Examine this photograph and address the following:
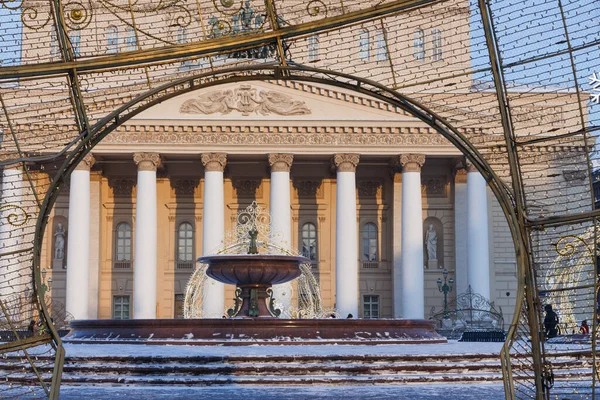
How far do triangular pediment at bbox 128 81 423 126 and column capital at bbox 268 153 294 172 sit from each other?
1.61 metres

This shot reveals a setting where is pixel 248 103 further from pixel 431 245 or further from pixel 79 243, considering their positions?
pixel 431 245

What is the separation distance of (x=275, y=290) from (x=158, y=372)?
104 feet

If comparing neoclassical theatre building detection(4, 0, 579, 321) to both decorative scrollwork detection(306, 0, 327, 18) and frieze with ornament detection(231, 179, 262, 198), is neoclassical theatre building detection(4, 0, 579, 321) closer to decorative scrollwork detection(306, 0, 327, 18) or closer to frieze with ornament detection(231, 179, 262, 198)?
frieze with ornament detection(231, 179, 262, 198)

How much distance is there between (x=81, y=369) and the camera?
13898mm

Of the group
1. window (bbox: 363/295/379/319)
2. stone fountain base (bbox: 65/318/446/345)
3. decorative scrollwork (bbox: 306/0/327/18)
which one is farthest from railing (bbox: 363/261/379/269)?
decorative scrollwork (bbox: 306/0/327/18)

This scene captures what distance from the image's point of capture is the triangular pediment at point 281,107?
156 ft

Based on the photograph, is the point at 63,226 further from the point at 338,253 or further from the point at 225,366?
the point at 225,366

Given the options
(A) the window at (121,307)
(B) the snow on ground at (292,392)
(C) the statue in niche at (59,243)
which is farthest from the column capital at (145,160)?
(B) the snow on ground at (292,392)

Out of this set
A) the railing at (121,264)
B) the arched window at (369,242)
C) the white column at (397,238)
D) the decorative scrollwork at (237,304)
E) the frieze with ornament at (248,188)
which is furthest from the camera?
the arched window at (369,242)

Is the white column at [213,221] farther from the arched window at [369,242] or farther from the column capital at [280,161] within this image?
the arched window at [369,242]

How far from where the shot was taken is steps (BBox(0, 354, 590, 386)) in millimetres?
13742

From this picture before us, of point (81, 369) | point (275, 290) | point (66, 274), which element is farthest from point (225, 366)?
point (66, 274)

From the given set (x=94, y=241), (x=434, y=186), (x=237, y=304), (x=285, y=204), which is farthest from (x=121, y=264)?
(x=237, y=304)

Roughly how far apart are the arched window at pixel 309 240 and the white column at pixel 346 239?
14.9 ft
